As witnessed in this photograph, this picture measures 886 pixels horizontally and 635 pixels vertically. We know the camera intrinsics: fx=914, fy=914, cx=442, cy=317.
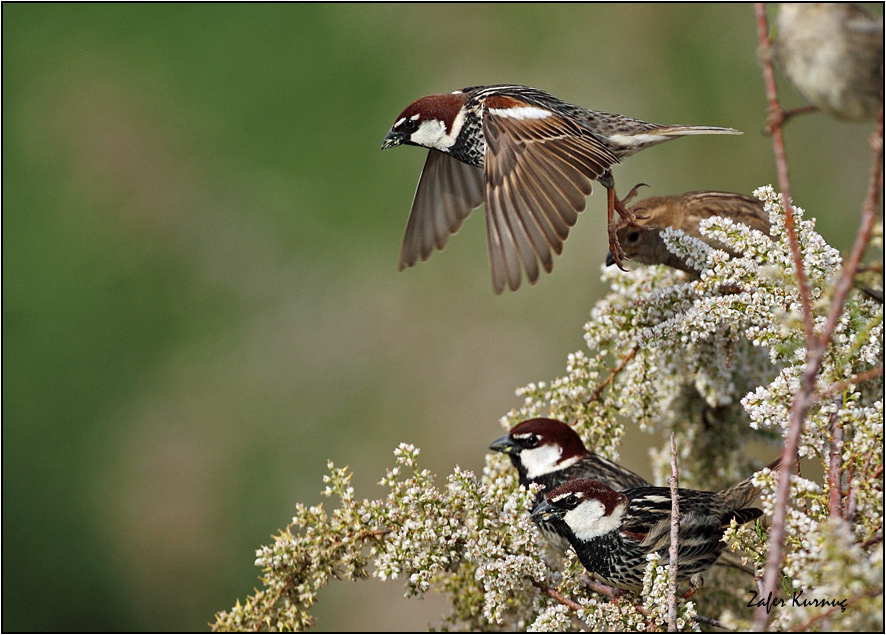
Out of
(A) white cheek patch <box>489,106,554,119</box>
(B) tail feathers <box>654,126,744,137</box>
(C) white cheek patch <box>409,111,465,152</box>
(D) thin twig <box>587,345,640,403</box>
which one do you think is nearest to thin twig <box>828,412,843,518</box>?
(D) thin twig <box>587,345,640,403</box>

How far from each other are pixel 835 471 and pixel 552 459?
4.22ft

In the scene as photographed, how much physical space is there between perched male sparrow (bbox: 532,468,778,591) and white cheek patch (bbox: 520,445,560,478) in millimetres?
225

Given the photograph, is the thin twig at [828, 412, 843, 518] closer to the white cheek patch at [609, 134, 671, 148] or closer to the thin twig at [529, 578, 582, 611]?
the thin twig at [529, 578, 582, 611]

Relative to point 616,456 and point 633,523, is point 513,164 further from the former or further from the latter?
point 633,523

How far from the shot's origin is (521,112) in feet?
10.7

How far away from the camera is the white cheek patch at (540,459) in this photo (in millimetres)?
3118

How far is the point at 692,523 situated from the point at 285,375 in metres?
4.85

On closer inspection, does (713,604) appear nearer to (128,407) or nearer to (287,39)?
(128,407)

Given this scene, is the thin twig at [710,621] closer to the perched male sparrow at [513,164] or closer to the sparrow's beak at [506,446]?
the sparrow's beak at [506,446]

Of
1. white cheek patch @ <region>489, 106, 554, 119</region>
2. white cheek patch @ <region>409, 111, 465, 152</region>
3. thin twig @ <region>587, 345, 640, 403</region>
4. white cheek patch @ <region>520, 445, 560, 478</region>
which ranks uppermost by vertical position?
white cheek patch @ <region>489, 106, 554, 119</region>

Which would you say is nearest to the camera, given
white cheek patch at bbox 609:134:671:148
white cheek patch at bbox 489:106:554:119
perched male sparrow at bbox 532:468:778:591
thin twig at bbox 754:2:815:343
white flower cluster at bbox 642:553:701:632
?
thin twig at bbox 754:2:815:343

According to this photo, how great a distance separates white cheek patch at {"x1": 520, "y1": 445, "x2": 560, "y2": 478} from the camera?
10.2 feet

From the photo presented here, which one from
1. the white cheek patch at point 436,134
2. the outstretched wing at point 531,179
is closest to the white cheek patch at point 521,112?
the outstretched wing at point 531,179

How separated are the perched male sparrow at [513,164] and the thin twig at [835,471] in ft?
3.15
